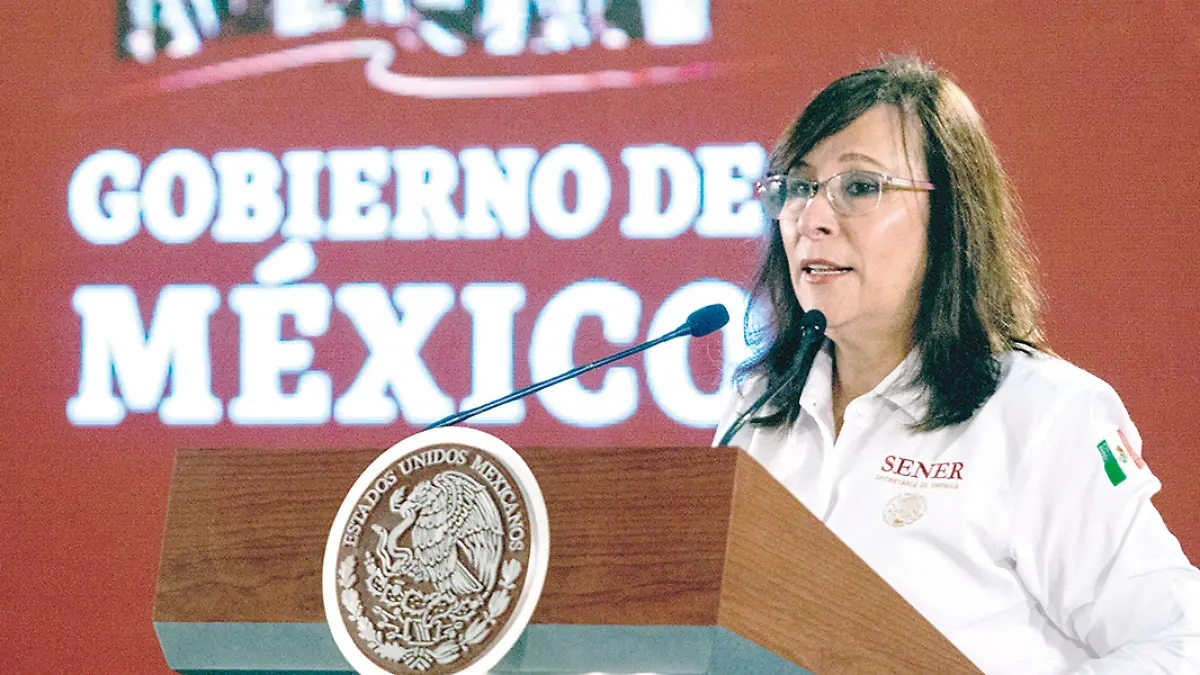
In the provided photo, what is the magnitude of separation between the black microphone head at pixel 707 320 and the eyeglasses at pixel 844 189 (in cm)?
32

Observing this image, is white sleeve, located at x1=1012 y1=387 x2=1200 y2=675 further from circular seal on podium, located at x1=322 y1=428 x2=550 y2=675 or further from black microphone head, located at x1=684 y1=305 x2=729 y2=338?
circular seal on podium, located at x1=322 y1=428 x2=550 y2=675

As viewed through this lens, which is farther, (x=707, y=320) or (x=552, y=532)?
(x=707, y=320)

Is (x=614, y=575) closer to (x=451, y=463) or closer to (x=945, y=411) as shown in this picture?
(x=451, y=463)

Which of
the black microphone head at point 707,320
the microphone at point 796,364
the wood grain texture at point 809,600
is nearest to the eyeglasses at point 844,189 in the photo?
the microphone at point 796,364

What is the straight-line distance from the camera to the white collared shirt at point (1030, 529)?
1.46 metres

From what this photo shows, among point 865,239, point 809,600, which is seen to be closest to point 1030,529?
point 865,239

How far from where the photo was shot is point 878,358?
5.96ft

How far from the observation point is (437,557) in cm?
110

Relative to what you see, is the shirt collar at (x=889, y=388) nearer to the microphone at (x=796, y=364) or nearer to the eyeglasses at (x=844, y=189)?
the microphone at (x=796, y=364)

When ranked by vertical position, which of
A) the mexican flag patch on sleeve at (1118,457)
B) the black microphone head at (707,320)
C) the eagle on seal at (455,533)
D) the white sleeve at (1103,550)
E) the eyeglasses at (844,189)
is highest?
the eyeglasses at (844,189)

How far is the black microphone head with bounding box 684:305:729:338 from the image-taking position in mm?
1467

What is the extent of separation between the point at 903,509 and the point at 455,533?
25.8 inches

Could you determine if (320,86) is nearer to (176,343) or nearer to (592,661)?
(176,343)

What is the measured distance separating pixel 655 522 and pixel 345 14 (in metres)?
2.57
